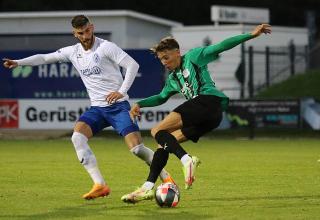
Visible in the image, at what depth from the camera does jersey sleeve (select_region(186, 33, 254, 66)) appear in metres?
11.8

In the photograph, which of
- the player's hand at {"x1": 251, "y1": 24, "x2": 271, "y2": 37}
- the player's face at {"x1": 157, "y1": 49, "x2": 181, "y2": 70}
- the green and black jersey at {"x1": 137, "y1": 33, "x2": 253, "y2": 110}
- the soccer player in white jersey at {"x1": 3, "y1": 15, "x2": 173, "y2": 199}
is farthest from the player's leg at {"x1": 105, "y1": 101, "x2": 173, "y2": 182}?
the player's hand at {"x1": 251, "y1": 24, "x2": 271, "y2": 37}

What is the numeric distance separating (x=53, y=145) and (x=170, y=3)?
30.8 meters

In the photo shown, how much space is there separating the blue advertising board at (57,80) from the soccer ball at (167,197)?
1782cm

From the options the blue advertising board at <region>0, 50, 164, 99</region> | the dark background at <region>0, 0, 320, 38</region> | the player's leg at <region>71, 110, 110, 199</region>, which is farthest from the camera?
the dark background at <region>0, 0, 320, 38</region>

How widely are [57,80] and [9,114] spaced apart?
70.0 inches

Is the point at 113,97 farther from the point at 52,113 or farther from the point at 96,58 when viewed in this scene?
the point at 52,113

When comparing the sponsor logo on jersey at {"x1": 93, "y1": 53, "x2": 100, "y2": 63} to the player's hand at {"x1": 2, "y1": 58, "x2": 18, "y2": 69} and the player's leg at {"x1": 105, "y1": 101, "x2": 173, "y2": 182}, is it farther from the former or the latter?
the player's hand at {"x1": 2, "y1": 58, "x2": 18, "y2": 69}

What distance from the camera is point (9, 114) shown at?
29.7 meters

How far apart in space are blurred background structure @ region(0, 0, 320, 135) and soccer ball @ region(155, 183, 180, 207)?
1725 centimetres

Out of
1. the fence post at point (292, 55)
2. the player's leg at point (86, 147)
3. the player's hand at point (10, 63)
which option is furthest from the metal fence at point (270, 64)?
the player's leg at point (86, 147)

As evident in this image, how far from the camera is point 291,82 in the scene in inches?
1425

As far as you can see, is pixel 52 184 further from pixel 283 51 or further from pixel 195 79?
pixel 283 51

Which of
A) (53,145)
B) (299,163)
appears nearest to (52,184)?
(299,163)

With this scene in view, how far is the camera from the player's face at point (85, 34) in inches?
497
